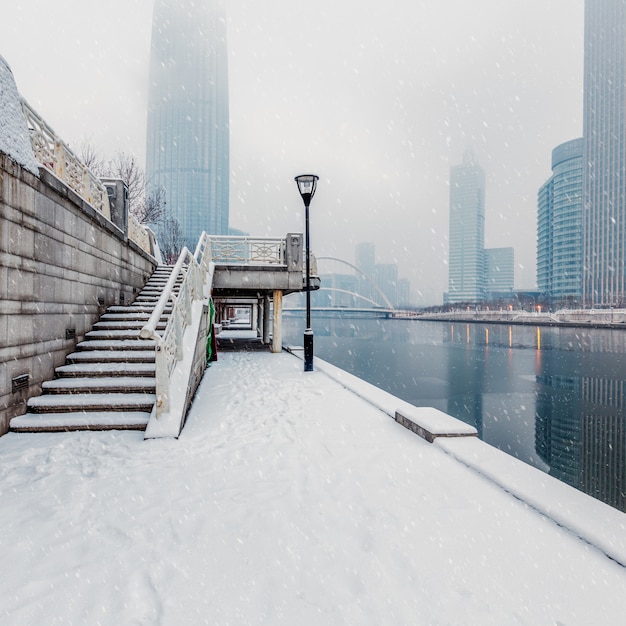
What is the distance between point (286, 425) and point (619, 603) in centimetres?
453

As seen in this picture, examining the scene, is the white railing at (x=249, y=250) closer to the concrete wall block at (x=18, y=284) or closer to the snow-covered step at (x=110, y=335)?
the snow-covered step at (x=110, y=335)

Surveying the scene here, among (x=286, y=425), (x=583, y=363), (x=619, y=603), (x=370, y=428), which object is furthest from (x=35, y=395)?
(x=583, y=363)

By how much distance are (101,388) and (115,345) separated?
1.47m

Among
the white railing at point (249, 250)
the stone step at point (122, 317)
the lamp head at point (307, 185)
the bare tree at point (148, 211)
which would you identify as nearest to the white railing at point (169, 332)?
the stone step at point (122, 317)

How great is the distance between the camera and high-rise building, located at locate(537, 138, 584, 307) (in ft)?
440

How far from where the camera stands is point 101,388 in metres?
6.67

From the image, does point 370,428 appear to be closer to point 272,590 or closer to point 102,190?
point 272,590

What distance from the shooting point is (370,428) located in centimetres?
621

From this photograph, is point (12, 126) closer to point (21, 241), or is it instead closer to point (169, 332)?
point (21, 241)

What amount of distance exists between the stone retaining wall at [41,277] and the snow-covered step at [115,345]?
193 mm

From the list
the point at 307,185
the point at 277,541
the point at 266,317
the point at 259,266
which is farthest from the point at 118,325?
the point at 266,317

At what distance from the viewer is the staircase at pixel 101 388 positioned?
19.4 feet

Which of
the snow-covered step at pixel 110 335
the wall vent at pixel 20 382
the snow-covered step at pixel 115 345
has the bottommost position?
the wall vent at pixel 20 382

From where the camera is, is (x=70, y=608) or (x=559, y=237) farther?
(x=559, y=237)
